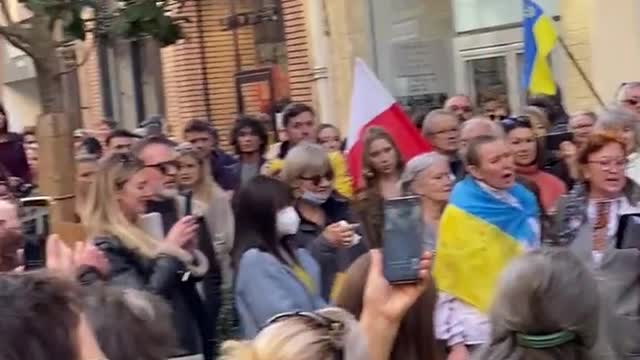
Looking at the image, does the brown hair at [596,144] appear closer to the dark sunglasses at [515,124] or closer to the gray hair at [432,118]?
the dark sunglasses at [515,124]

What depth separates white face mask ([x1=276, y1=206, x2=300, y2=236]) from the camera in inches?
252

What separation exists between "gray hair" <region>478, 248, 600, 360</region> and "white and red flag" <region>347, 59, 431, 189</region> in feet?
18.5

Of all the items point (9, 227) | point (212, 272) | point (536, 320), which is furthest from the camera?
point (212, 272)


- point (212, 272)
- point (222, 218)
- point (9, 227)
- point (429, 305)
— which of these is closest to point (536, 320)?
point (429, 305)

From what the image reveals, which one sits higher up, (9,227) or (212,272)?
(9,227)

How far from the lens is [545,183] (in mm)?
8398

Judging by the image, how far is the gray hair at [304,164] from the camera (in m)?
7.53

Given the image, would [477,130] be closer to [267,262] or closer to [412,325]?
[267,262]

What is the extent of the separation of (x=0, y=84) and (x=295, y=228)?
26.4m

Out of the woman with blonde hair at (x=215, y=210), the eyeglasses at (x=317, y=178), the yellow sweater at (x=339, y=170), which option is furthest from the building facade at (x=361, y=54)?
the eyeglasses at (x=317, y=178)

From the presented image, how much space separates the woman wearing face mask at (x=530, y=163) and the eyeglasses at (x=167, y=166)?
1848mm

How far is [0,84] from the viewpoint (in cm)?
3206

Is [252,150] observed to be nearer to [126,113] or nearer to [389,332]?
[389,332]

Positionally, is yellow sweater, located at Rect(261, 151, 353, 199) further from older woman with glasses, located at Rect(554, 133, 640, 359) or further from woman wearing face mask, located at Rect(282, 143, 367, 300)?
older woman with glasses, located at Rect(554, 133, 640, 359)
